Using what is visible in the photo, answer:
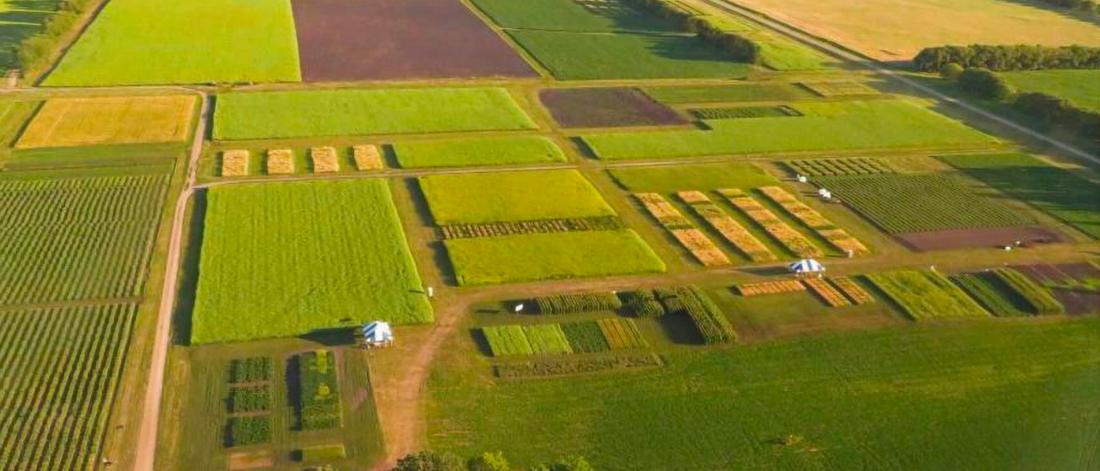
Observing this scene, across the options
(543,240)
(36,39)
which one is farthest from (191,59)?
(543,240)

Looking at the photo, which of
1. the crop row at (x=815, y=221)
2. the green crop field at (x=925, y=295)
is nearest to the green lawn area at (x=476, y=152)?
the crop row at (x=815, y=221)

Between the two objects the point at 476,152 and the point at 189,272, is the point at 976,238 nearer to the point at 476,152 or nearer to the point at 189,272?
the point at 476,152

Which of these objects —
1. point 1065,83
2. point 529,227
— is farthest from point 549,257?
point 1065,83

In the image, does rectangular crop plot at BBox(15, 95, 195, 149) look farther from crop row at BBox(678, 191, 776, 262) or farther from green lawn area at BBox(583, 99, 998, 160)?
crop row at BBox(678, 191, 776, 262)

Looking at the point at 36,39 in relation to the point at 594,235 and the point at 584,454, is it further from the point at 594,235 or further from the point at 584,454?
the point at 584,454

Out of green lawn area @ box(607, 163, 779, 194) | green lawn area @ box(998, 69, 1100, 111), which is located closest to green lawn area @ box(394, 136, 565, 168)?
green lawn area @ box(607, 163, 779, 194)

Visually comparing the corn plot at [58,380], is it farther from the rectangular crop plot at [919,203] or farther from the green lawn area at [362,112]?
the rectangular crop plot at [919,203]
